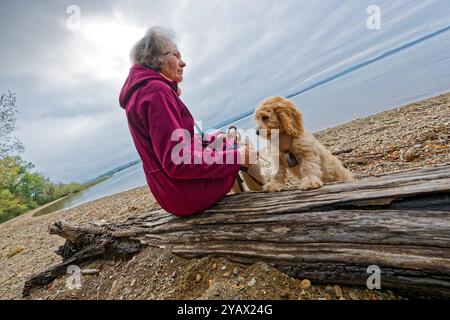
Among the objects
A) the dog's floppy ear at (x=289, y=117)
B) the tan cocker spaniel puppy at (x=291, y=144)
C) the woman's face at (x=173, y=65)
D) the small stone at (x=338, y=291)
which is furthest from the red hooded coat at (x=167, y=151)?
the small stone at (x=338, y=291)

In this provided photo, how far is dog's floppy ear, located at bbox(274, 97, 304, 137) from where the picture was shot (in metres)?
3.20

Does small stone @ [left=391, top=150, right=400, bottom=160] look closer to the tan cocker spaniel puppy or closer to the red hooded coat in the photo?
the tan cocker spaniel puppy

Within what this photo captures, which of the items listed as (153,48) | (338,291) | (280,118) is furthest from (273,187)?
(153,48)

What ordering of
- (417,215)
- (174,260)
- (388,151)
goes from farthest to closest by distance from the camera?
(388,151) → (174,260) → (417,215)

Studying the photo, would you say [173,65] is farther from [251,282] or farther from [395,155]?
[395,155]

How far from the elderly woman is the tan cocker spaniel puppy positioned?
0.57 metres

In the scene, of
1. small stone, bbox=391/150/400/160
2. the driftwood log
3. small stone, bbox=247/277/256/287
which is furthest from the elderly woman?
small stone, bbox=391/150/400/160

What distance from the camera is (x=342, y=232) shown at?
2074 millimetres

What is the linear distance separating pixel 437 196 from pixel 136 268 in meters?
2.97

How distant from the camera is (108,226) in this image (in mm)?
3758

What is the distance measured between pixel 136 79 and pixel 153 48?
429 mm

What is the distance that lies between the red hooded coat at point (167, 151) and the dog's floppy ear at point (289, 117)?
2.86ft
